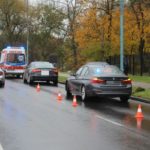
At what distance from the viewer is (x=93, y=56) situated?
4150 centimetres

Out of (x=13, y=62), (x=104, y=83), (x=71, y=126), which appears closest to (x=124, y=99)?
(x=104, y=83)

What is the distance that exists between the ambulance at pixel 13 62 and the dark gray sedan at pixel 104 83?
2281 centimetres

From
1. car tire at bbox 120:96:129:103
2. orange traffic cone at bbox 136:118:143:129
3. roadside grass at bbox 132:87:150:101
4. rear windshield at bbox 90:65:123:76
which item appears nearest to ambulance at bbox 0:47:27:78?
roadside grass at bbox 132:87:150:101

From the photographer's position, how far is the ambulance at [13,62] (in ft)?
141

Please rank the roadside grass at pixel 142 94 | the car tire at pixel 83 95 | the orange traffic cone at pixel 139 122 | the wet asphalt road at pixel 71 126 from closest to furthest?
the wet asphalt road at pixel 71 126 → the orange traffic cone at pixel 139 122 → the car tire at pixel 83 95 → the roadside grass at pixel 142 94

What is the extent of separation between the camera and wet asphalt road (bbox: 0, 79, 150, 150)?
9961 millimetres

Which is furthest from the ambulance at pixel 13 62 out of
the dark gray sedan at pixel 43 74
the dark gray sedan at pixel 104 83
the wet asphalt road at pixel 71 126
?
the wet asphalt road at pixel 71 126

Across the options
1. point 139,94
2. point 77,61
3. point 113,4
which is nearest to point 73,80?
point 139,94

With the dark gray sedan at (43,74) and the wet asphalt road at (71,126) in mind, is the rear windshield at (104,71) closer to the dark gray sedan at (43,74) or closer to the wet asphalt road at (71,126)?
the wet asphalt road at (71,126)

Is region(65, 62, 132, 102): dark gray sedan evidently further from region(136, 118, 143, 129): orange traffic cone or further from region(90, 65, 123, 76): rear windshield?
region(136, 118, 143, 129): orange traffic cone

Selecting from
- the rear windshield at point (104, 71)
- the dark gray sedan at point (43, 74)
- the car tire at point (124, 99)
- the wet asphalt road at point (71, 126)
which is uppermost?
the rear windshield at point (104, 71)

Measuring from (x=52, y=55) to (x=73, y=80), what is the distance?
5186cm

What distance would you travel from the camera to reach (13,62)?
143 ft

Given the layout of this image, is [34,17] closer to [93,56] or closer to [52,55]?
[52,55]
